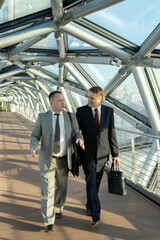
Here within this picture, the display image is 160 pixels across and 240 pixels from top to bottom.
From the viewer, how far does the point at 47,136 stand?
3.47 metres

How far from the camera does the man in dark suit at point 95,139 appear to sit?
367cm

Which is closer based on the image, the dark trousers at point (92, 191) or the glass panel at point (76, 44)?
the dark trousers at point (92, 191)

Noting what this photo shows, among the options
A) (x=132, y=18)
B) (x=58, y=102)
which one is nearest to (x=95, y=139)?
(x=58, y=102)

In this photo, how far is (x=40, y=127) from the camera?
11.7ft

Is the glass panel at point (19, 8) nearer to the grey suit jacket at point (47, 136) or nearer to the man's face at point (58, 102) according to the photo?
the man's face at point (58, 102)

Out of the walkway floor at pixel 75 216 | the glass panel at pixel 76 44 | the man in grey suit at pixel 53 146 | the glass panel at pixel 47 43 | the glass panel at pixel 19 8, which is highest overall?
the glass panel at pixel 47 43

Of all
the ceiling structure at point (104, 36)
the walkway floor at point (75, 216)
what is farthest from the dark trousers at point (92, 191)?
the ceiling structure at point (104, 36)

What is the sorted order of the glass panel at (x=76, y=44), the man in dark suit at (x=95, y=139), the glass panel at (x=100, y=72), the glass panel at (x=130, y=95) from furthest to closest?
1. the glass panel at (x=100, y=72)
2. the glass panel at (x=130, y=95)
3. the glass panel at (x=76, y=44)
4. the man in dark suit at (x=95, y=139)

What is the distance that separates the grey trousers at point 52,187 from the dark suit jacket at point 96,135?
0.37 metres

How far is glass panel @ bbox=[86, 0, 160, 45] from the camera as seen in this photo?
306 inches

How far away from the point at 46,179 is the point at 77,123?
86 centimetres

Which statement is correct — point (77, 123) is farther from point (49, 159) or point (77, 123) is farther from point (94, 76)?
point (94, 76)

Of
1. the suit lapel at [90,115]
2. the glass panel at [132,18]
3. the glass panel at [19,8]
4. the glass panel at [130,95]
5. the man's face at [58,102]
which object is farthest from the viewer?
the glass panel at [130,95]

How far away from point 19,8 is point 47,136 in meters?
6.48
